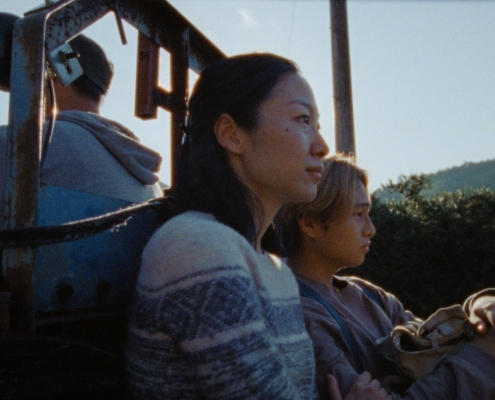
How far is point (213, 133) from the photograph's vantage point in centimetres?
181

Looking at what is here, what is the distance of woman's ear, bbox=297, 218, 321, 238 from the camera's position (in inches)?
95.3

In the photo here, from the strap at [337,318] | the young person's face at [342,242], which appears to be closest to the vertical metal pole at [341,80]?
the young person's face at [342,242]

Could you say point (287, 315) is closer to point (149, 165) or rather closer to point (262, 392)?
point (262, 392)

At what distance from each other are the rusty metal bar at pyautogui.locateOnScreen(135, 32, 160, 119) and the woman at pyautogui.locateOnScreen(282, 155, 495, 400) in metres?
0.85

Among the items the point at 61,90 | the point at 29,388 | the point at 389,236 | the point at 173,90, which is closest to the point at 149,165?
the point at 173,90

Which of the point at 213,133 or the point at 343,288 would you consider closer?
the point at 213,133

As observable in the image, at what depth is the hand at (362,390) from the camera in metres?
1.62

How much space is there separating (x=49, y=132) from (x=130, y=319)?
24.5 inches

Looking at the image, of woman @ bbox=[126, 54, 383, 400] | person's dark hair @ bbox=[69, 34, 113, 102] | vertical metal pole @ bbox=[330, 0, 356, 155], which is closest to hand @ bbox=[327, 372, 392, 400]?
woman @ bbox=[126, 54, 383, 400]

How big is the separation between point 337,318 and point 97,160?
3.87 ft

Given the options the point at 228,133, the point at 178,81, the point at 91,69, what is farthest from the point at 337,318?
the point at 91,69

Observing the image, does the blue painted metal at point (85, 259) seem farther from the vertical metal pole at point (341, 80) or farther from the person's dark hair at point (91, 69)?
the vertical metal pole at point (341, 80)

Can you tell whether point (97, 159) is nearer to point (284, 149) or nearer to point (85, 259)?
point (85, 259)

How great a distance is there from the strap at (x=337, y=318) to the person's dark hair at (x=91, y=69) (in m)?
1.59
